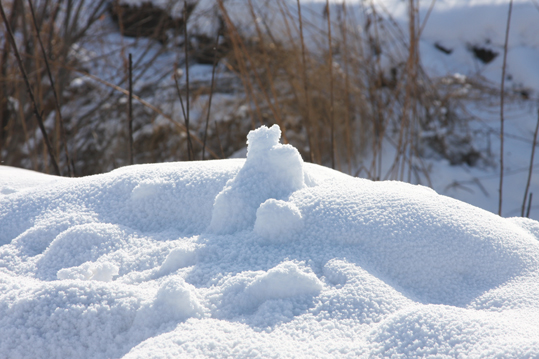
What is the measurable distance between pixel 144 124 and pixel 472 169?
2.57m

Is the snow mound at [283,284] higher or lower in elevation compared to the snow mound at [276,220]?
lower

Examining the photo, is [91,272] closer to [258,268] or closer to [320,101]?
[258,268]

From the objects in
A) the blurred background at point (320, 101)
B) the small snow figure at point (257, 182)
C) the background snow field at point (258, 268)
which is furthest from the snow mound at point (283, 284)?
the blurred background at point (320, 101)

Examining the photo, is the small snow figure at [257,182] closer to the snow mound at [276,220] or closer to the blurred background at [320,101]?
the snow mound at [276,220]

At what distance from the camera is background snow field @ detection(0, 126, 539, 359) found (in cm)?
49

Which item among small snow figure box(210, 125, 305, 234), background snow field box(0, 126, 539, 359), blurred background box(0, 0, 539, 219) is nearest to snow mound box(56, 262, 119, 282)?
background snow field box(0, 126, 539, 359)

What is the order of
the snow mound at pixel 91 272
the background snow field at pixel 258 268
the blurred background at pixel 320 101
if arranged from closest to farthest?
the background snow field at pixel 258 268
the snow mound at pixel 91 272
the blurred background at pixel 320 101

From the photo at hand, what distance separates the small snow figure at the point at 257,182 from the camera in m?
0.68

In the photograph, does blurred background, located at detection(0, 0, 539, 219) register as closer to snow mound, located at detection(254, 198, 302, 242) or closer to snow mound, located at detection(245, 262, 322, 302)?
snow mound, located at detection(254, 198, 302, 242)

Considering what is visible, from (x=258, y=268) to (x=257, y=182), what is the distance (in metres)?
0.17

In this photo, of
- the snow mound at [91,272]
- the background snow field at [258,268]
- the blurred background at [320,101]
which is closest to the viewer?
the background snow field at [258,268]

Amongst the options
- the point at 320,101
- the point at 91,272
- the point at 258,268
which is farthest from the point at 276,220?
the point at 320,101

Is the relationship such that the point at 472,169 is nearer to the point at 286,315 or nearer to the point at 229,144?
the point at 229,144

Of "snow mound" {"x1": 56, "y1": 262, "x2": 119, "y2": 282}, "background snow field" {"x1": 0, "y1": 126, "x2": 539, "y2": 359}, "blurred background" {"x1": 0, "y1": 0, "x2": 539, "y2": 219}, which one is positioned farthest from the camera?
"blurred background" {"x1": 0, "y1": 0, "x2": 539, "y2": 219}
